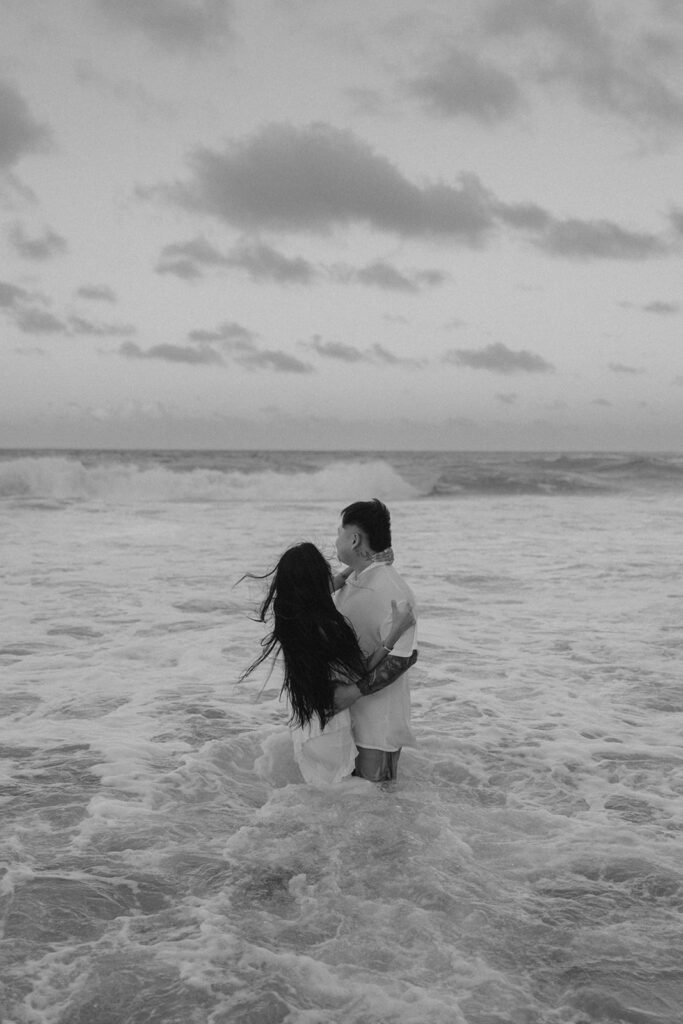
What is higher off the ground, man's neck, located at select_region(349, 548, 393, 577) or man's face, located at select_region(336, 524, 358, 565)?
man's face, located at select_region(336, 524, 358, 565)

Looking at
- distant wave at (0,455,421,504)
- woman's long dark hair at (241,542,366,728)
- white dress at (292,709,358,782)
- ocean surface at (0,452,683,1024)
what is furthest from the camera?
distant wave at (0,455,421,504)

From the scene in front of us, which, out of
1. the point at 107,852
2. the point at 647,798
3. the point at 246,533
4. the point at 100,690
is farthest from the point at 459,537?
the point at 107,852

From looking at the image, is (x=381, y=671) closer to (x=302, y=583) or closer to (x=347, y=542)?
(x=302, y=583)

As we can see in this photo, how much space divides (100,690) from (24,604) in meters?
3.77

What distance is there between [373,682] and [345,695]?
16 cm

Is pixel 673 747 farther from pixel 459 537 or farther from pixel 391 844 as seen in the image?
pixel 459 537

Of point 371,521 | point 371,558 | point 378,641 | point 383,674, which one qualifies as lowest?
point 383,674

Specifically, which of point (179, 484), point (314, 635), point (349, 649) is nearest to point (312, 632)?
point (314, 635)

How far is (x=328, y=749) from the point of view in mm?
4531

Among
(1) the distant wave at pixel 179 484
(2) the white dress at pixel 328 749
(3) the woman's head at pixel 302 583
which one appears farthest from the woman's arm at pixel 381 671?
(1) the distant wave at pixel 179 484

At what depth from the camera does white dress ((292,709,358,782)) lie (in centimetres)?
450

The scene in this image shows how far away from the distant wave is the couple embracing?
26.9 m

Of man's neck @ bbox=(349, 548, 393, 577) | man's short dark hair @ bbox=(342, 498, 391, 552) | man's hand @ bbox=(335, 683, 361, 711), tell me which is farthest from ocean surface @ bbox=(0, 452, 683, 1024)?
man's short dark hair @ bbox=(342, 498, 391, 552)

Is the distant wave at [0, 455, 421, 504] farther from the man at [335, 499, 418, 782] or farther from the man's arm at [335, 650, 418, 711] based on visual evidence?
the man's arm at [335, 650, 418, 711]
